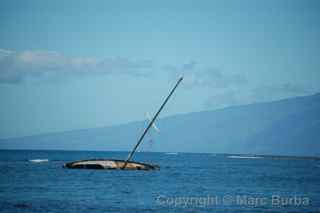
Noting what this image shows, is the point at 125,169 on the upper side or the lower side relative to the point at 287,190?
upper

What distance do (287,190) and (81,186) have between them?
81.0 ft

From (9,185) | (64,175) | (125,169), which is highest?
(125,169)

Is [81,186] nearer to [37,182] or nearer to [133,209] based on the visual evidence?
[37,182]

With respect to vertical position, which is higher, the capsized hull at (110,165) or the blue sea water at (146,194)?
the capsized hull at (110,165)

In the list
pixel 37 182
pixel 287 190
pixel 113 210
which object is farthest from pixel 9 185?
pixel 287 190

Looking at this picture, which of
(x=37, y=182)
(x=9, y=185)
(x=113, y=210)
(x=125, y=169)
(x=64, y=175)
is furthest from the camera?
(x=125, y=169)

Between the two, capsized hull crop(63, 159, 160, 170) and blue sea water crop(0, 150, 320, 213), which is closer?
blue sea water crop(0, 150, 320, 213)

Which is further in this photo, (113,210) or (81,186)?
(81,186)

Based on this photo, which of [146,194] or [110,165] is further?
[110,165]

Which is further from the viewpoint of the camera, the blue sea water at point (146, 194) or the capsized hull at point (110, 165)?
the capsized hull at point (110, 165)

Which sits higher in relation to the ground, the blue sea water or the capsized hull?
the capsized hull

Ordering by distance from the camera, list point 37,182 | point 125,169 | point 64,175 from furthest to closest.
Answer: point 125,169 → point 64,175 → point 37,182

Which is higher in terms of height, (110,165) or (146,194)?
(110,165)

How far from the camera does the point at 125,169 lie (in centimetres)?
11006
